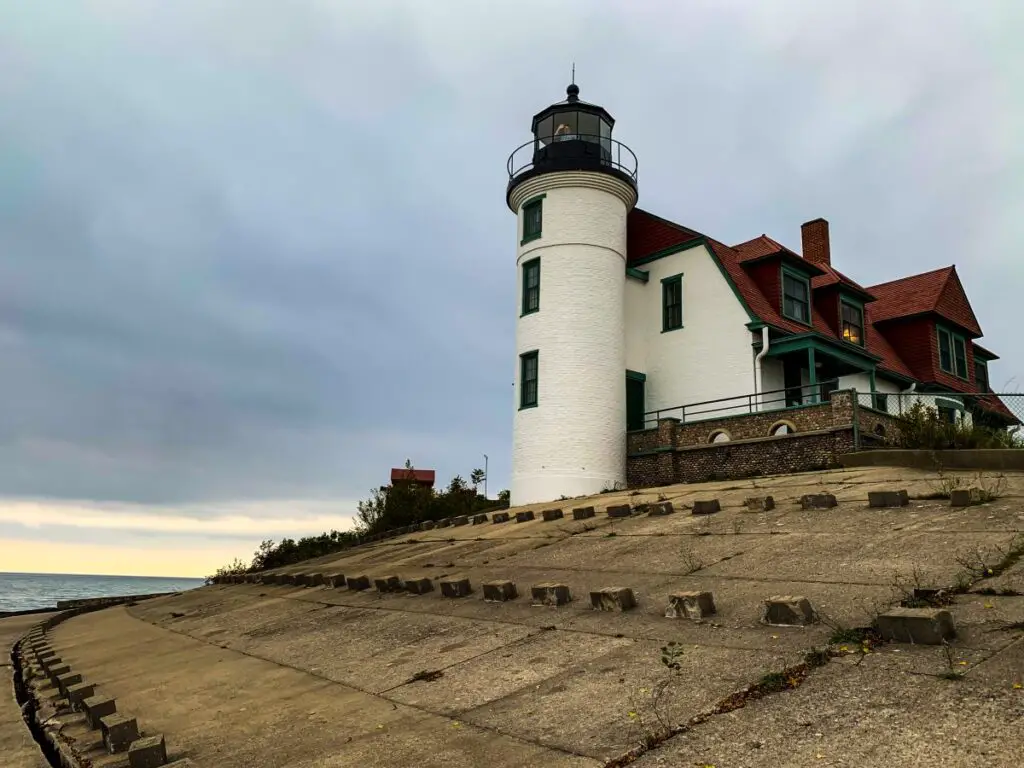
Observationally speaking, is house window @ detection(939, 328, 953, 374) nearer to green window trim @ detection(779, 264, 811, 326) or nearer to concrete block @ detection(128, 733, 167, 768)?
green window trim @ detection(779, 264, 811, 326)

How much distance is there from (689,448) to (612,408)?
2.93m

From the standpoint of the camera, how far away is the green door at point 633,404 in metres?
26.9

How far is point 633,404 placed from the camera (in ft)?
88.7

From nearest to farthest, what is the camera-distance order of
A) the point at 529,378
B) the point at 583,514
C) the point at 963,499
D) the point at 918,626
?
the point at 918,626 → the point at 963,499 → the point at 583,514 → the point at 529,378

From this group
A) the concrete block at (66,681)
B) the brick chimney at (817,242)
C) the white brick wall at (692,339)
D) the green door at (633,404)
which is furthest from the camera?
the brick chimney at (817,242)

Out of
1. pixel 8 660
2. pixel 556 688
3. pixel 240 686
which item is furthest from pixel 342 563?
pixel 556 688

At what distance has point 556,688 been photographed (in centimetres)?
482

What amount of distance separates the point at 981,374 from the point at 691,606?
119ft

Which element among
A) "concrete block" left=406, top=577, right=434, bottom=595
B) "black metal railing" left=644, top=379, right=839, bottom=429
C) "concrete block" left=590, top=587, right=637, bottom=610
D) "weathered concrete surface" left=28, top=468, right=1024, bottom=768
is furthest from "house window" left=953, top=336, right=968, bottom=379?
"concrete block" left=590, top=587, right=637, bottom=610

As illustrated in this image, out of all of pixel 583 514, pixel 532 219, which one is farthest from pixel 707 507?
pixel 532 219

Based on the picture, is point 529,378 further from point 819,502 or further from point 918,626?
point 918,626

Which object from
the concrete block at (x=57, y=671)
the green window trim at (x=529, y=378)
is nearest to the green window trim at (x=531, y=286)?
the green window trim at (x=529, y=378)

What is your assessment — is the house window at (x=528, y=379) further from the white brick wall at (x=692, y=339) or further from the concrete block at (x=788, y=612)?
the concrete block at (x=788, y=612)

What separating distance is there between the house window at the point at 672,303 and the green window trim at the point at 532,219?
16.2 ft
